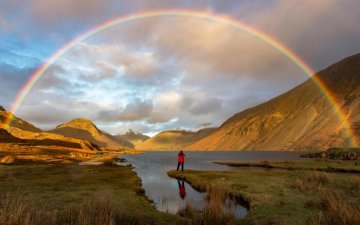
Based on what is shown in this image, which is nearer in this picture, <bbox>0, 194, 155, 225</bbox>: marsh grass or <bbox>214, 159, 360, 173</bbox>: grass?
<bbox>0, 194, 155, 225</bbox>: marsh grass

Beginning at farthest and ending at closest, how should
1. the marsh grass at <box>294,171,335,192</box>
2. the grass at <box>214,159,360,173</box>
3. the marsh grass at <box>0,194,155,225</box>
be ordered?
the grass at <box>214,159,360,173</box> < the marsh grass at <box>294,171,335,192</box> < the marsh grass at <box>0,194,155,225</box>

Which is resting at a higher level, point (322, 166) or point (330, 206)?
point (322, 166)

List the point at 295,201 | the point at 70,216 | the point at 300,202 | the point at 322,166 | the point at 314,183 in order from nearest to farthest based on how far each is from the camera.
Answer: the point at 70,216 < the point at 300,202 < the point at 295,201 < the point at 314,183 < the point at 322,166

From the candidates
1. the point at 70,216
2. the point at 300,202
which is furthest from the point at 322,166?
the point at 70,216

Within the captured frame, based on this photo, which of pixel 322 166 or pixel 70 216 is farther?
pixel 322 166

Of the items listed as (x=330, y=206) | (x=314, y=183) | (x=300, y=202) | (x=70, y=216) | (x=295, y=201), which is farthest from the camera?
(x=314, y=183)

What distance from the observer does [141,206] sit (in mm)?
22656

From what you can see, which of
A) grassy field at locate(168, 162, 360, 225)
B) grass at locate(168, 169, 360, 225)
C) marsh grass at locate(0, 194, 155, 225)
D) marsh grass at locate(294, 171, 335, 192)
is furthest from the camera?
marsh grass at locate(294, 171, 335, 192)

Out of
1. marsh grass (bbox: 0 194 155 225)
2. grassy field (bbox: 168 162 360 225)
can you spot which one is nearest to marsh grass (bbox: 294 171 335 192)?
grassy field (bbox: 168 162 360 225)

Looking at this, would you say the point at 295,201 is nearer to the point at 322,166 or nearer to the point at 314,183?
the point at 314,183

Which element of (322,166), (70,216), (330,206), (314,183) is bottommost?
(70,216)

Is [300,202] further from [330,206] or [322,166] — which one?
[322,166]

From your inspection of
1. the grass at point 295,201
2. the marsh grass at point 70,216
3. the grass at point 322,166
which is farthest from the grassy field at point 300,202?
the grass at point 322,166

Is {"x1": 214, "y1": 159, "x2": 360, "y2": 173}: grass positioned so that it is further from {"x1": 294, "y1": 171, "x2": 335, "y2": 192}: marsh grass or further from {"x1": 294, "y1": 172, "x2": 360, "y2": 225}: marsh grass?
{"x1": 294, "y1": 172, "x2": 360, "y2": 225}: marsh grass
